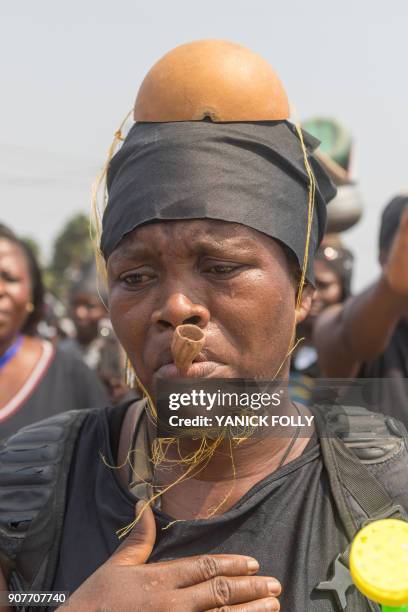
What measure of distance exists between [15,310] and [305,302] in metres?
2.92

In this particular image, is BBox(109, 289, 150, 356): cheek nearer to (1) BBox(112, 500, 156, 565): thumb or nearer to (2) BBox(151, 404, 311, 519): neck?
(2) BBox(151, 404, 311, 519): neck

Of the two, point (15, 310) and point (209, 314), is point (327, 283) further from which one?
point (209, 314)

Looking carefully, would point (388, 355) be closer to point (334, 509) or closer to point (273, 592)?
point (334, 509)

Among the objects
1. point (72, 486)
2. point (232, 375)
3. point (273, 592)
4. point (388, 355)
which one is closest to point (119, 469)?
point (72, 486)

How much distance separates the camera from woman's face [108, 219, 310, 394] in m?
1.75

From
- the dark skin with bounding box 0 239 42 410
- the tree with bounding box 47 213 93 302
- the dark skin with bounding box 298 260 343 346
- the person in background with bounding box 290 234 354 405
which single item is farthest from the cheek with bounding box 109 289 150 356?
the tree with bounding box 47 213 93 302

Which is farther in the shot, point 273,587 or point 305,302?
point 305,302

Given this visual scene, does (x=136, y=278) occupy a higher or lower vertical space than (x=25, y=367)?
higher

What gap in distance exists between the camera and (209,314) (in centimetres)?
176

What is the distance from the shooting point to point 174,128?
1.88 m

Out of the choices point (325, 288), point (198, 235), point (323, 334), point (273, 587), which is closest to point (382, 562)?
point (273, 587)

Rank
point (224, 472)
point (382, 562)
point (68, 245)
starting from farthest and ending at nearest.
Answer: point (68, 245) < point (224, 472) < point (382, 562)

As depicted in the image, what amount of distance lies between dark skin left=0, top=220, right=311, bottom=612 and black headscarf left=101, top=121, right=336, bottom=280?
33mm

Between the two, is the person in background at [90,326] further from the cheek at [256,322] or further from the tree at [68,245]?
the tree at [68,245]
